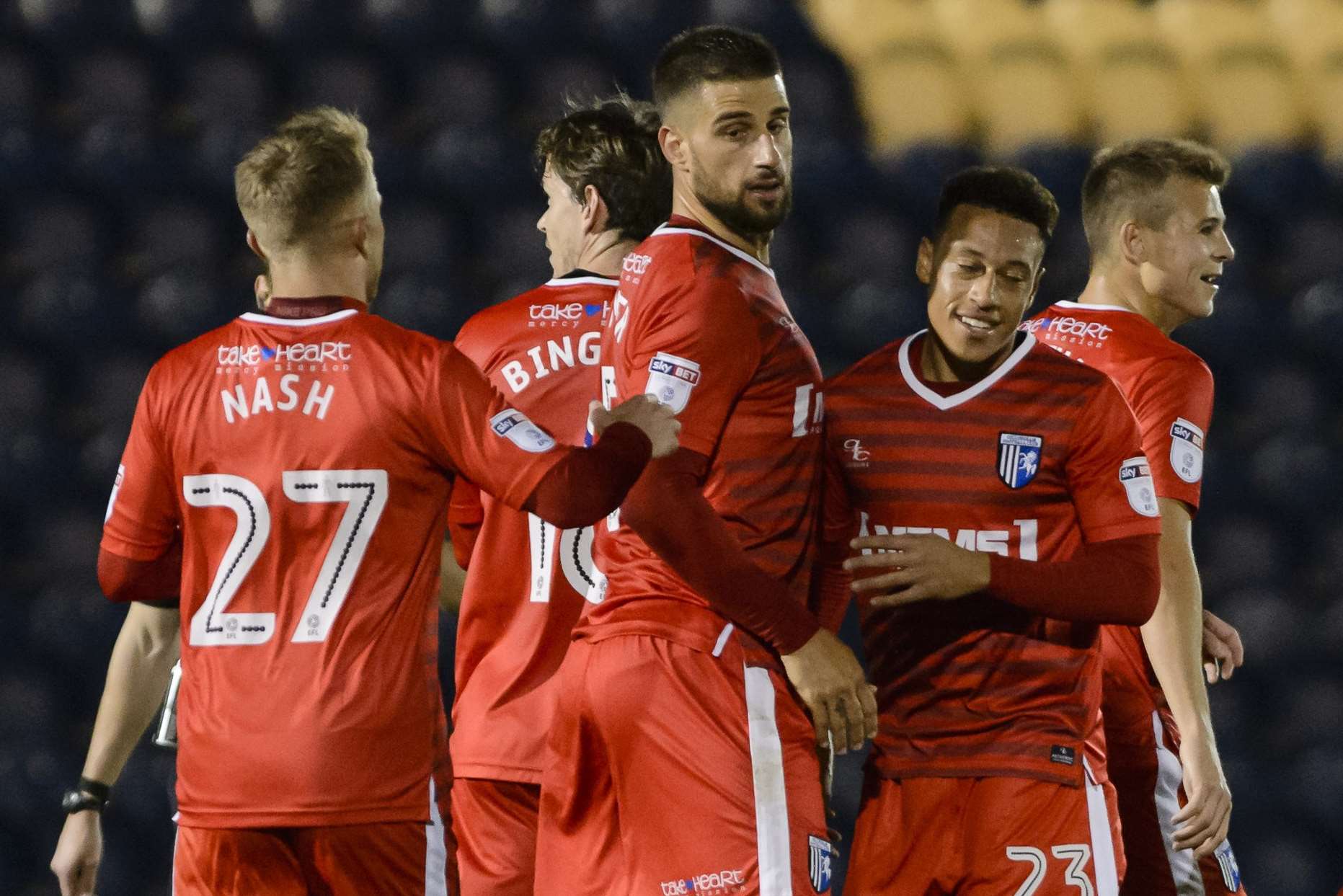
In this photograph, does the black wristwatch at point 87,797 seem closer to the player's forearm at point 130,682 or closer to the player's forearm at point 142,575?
the player's forearm at point 130,682

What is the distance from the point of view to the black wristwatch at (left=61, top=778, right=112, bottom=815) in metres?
2.58

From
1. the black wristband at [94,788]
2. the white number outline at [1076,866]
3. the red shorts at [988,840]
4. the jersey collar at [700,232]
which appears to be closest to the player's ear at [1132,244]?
the jersey collar at [700,232]

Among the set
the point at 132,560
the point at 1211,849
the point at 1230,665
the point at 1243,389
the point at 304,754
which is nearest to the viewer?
the point at 304,754

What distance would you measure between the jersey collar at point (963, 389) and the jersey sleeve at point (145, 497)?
3.64 feet

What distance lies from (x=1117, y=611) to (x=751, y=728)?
0.57 meters

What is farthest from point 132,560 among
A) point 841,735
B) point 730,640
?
point 841,735

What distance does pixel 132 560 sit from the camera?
248 centimetres

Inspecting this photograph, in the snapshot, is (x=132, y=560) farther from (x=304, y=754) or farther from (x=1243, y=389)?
(x=1243, y=389)

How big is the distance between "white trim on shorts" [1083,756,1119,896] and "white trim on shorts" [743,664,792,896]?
524 mm

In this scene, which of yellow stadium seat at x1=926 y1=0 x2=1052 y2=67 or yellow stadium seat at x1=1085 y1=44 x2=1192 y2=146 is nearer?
yellow stadium seat at x1=1085 y1=44 x2=1192 y2=146

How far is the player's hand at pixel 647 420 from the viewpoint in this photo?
89.8 inches

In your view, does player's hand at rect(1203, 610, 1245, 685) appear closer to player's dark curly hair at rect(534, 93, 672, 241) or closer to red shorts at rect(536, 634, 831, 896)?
red shorts at rect(536, 634, 831, 896)

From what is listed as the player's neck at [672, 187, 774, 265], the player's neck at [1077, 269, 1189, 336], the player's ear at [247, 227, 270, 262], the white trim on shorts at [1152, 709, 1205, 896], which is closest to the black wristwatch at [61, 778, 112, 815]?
the player's ear at [247, 227, 270, 262]

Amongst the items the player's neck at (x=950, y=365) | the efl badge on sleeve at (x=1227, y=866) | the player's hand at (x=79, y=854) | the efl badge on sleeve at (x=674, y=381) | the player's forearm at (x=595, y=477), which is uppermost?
the player's neck at (x=950, y=365)
